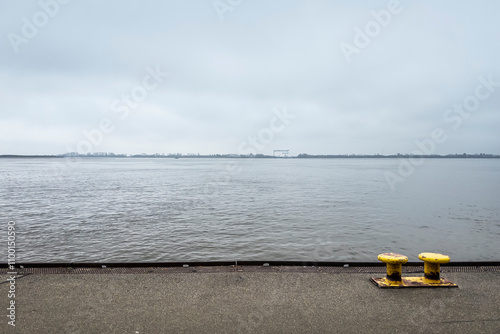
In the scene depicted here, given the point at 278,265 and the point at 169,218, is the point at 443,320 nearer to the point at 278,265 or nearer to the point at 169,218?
the point at 278,265

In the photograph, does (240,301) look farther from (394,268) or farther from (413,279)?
(413,279)

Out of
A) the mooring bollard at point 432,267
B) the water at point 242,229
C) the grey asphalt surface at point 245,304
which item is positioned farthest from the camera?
the water at point 242,229

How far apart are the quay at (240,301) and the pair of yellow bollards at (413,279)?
0.41 ft

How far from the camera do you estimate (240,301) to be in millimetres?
4996

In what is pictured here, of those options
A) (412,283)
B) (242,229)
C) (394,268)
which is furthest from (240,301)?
(242,229)

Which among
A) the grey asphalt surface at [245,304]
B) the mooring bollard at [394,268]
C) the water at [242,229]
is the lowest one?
the water at [242,229]

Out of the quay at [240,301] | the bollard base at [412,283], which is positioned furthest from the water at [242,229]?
the bollard base at [412,283]

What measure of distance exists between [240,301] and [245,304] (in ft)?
0.38

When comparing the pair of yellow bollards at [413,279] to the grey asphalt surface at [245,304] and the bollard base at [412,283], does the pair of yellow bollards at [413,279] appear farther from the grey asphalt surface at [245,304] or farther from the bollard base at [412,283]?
the grey asphalt surface at [245,304]

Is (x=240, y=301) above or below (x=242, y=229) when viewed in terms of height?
above

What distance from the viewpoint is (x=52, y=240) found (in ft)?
44.6

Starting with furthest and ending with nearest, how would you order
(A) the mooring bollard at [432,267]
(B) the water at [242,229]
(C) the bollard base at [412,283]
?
1. (B) the water at [242,229]
2. (A) the mooring bollard at [432,267]
3. (C) the bollard base at [412,283]

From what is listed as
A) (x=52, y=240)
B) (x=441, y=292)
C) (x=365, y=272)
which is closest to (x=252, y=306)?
(x=365, y=272)

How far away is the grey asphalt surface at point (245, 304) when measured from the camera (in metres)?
4.35
